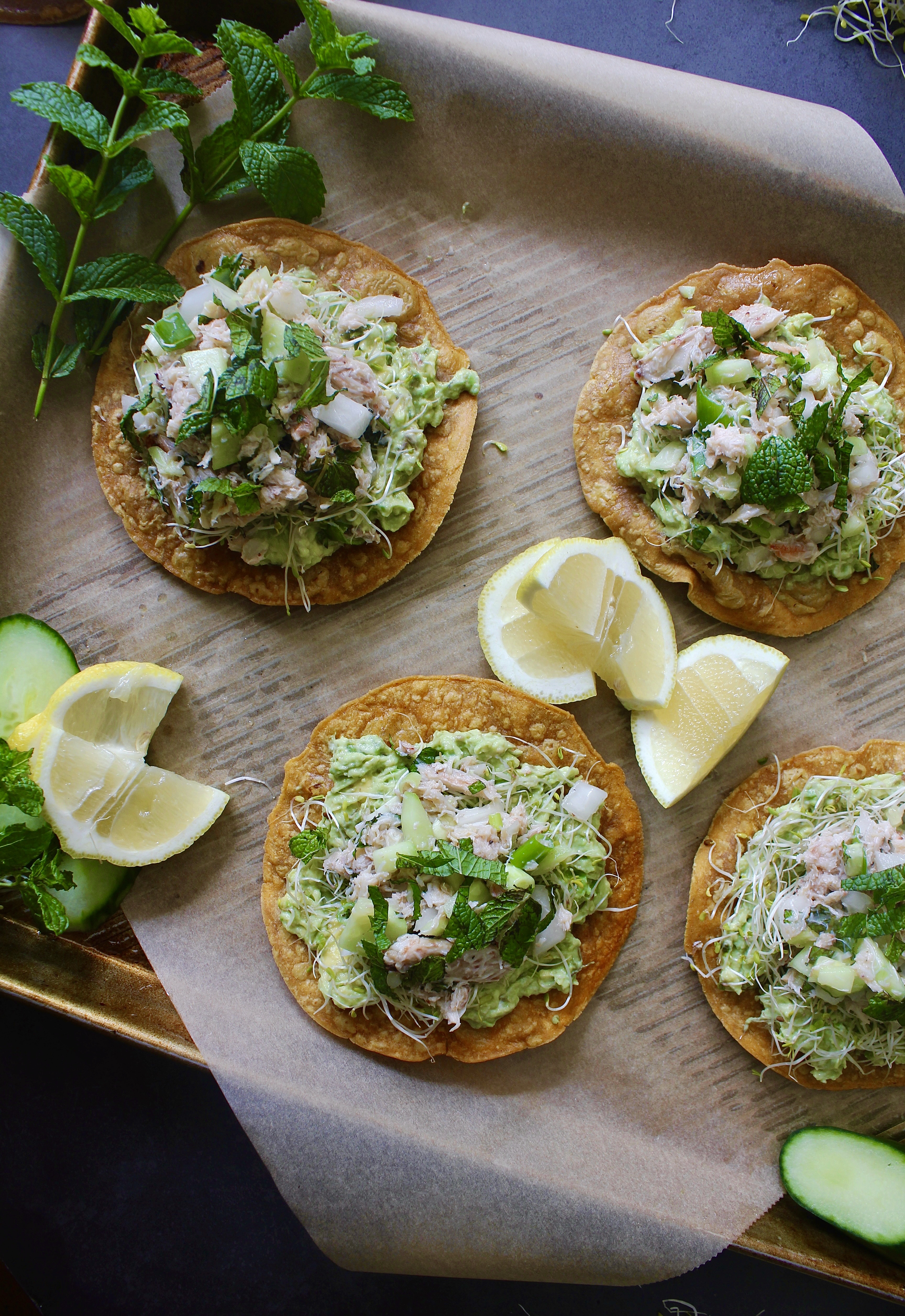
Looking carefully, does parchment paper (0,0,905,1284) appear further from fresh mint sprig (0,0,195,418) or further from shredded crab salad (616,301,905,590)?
shredded crab salad (616,301,905,590)

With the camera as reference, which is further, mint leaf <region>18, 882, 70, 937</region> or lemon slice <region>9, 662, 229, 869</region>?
lemon slice <region>9, 662, 229, 869</region>

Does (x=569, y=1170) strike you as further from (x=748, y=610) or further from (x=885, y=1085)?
(x=748, y=610)

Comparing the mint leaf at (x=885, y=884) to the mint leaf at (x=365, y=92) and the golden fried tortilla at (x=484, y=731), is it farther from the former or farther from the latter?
the mint leaf at (x=365, y=92)

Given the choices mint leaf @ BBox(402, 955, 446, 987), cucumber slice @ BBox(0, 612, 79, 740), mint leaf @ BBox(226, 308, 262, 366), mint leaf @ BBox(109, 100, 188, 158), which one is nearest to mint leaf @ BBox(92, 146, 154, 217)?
mint leaf @ BBox(109, 100, 188, 158)

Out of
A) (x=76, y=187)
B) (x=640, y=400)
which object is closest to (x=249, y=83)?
(x=76, y=187)

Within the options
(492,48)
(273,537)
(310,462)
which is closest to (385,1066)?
(273,537)

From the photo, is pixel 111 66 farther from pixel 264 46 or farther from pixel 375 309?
pixel 375 309

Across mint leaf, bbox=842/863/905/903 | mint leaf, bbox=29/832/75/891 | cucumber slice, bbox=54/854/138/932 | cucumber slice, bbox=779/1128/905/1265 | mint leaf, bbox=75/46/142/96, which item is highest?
mint leaf, bbox=75/46/142/96
